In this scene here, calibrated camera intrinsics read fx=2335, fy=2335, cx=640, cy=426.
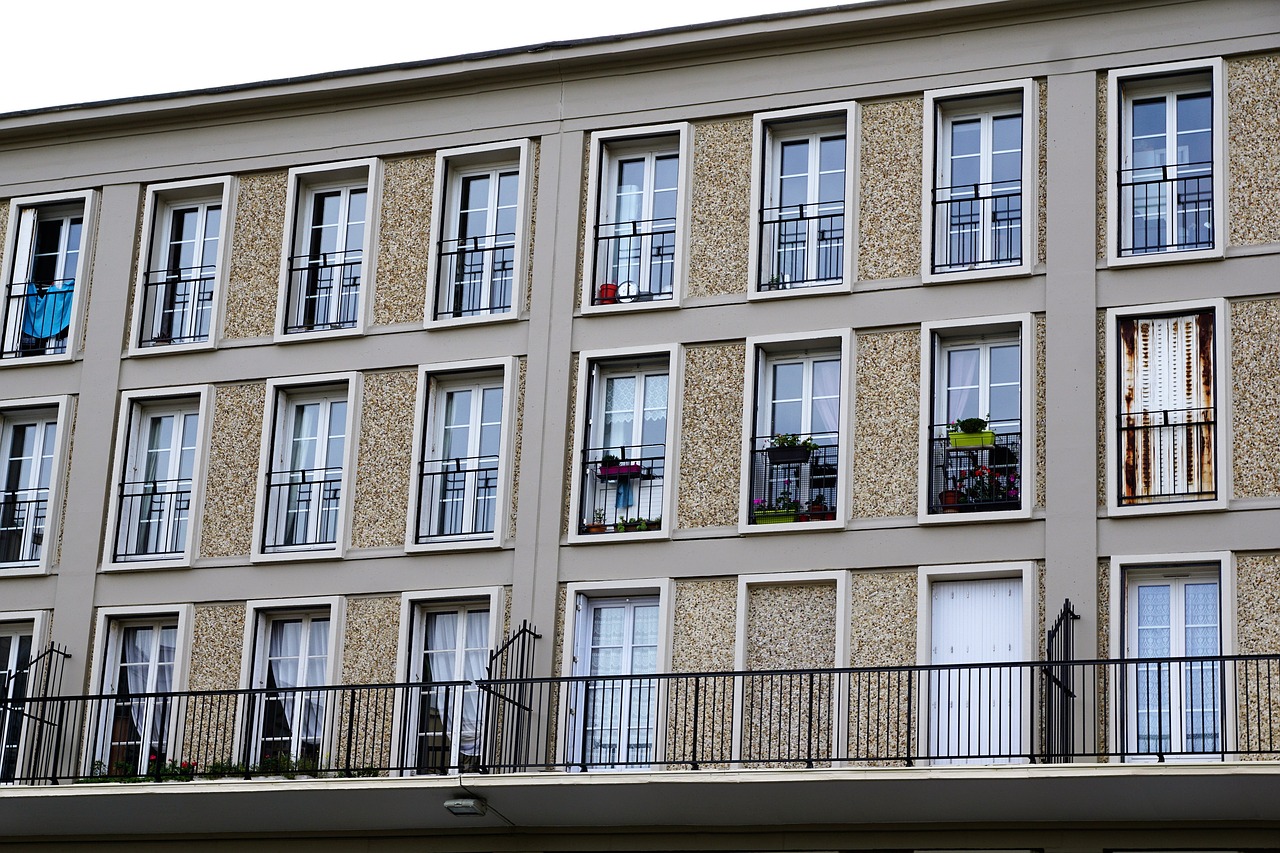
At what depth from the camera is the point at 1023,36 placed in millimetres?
25891

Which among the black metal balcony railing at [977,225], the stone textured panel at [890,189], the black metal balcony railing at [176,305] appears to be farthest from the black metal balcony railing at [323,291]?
the black metal balcony railing at [977,225]

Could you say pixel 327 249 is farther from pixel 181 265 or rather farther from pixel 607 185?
pixel 607 185

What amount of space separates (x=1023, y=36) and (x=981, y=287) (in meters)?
2.96

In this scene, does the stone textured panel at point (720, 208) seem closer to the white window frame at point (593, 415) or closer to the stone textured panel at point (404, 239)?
the white window frame at point (593, 415)

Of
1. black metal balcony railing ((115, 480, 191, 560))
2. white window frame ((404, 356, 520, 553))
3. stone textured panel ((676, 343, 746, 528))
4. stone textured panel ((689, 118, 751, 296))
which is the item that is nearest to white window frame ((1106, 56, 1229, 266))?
stone textured panel ((689, 118, 751, 296))

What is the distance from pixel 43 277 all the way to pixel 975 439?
1241 centimetres

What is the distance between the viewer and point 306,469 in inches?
1091

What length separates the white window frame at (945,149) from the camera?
25.2 meters

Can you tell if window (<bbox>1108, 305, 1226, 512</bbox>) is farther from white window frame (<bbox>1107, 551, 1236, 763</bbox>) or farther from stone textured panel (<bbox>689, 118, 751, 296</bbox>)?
stone textured panel (<bbox>689, 118, 751, 296</bbox>)

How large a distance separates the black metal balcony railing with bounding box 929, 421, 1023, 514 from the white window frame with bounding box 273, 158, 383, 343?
23.6 ft

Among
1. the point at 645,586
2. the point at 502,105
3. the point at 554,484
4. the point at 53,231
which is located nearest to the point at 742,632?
the point at 645,586

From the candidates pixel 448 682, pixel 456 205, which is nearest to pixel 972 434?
pixel 448 682

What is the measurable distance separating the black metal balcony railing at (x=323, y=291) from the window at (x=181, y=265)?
1.00 m

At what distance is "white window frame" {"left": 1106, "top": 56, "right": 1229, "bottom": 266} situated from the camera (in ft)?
80.3
